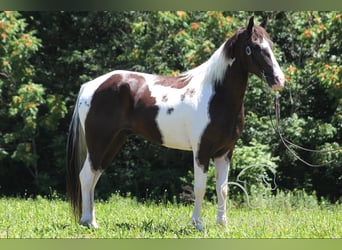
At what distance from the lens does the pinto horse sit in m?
5.07

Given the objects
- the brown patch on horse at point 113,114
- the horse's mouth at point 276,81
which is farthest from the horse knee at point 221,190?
the horse's mouth at point 276,81

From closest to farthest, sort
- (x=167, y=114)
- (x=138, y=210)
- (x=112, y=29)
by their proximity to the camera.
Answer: (x=167, y=114)
(x=138, y=210)
(x=112, y=29)

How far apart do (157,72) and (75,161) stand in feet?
14.5

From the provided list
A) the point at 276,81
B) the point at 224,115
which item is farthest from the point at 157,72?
the point at 276,81

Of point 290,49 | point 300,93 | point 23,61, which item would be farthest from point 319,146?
point 23,61

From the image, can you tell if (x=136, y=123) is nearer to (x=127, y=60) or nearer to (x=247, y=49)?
(x=247, y=49)

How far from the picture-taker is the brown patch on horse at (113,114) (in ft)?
18.2

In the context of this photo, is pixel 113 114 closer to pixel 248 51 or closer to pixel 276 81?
pixel 248 51

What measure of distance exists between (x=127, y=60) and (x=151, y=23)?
946mm

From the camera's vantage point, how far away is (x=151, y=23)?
10.3 m

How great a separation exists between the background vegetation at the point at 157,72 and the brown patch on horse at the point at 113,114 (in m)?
3.67

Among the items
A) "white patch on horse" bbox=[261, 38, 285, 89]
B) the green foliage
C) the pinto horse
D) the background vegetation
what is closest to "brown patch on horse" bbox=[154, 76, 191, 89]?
the pinto horse

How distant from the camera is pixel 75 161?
576cm

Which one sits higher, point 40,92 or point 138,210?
point 40,92
